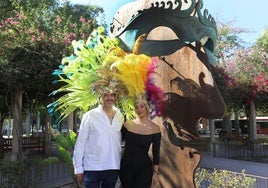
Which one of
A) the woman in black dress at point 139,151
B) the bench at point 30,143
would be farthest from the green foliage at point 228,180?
the bench at point 30,143

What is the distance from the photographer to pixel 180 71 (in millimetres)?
5098

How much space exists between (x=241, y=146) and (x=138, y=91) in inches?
671

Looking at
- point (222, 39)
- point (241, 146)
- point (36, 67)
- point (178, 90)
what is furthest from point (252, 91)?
point (178, 90)

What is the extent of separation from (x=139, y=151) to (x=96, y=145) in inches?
18.3

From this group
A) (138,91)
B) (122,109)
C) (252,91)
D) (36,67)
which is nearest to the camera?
(138,91)

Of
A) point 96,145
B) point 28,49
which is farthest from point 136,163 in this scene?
point 28,49

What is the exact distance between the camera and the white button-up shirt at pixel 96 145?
417cm

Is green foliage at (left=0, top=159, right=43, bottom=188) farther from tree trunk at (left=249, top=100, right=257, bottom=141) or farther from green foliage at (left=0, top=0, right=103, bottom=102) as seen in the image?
tree trunk at (left=249, top=100, right=257, bottom=141)

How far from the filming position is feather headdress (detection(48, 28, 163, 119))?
4504 millimetres

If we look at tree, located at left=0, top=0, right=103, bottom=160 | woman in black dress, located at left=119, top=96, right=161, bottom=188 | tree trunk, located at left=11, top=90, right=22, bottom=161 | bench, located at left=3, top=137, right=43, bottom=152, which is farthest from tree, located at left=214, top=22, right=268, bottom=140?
woman in black dress, located at left=119, top=96, right=161, bottom=188

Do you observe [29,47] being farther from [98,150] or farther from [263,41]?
[263,41]

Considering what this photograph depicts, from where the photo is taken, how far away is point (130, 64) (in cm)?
452

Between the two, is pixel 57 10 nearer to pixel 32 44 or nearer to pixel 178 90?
pixel 32 44

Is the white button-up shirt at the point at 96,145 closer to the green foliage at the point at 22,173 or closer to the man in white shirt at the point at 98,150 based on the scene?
the man in white shirt at the point at 98,150
